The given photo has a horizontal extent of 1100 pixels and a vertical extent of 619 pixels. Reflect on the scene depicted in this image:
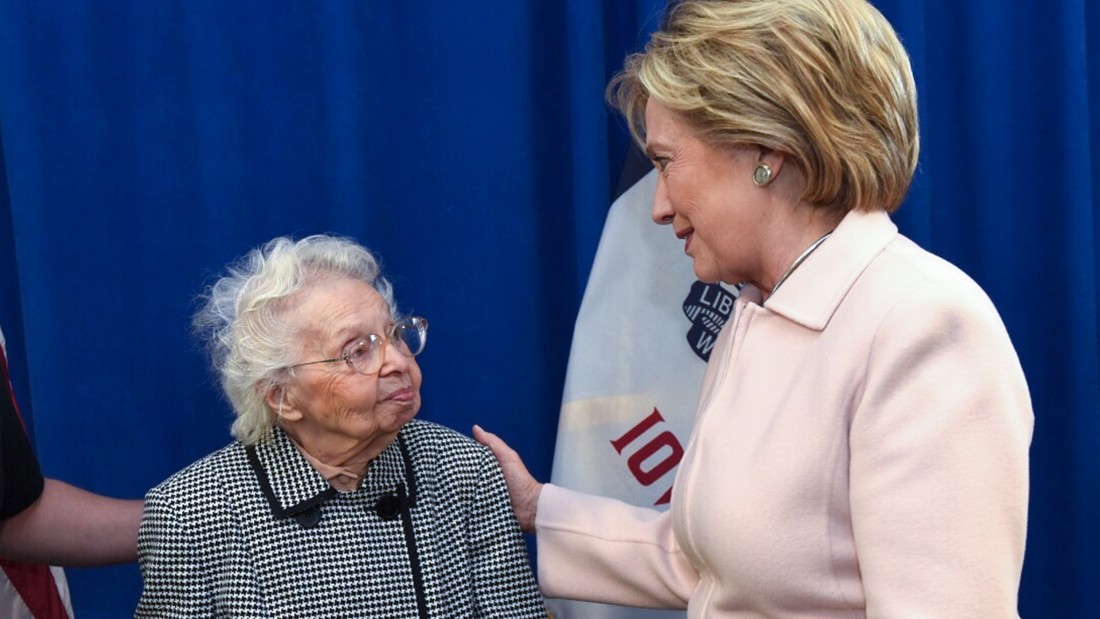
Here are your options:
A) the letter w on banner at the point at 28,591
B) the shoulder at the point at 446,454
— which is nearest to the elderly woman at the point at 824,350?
the shoulder at the point at 446,454

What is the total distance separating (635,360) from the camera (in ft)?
8.50

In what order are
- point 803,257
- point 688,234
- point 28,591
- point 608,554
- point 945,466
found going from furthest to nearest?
point 28,591
point 608,554
point 688,234
point 803,257
point 945,466

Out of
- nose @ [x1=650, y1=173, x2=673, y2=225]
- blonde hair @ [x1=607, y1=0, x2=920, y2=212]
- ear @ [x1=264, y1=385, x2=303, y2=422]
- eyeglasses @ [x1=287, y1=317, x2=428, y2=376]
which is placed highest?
blonde hair @ [x1=607, y1=0, x2=920, y2=212]

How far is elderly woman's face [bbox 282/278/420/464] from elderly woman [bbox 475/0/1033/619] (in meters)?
0.65

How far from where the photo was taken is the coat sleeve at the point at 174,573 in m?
2.19

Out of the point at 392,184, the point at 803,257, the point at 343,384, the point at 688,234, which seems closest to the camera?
the point at 803,257

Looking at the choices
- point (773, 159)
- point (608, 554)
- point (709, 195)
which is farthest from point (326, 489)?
point (773, 159)

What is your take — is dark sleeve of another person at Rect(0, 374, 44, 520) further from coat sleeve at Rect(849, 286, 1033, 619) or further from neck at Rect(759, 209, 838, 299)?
coat sleeve at Rect(849, 286, 1033, 619)

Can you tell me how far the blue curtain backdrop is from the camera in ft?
8.82

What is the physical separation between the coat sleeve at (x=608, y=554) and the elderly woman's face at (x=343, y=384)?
0.32 metres

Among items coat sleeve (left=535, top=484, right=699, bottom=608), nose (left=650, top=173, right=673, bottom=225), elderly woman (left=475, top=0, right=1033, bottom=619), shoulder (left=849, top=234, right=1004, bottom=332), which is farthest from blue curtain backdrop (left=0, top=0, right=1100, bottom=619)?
shoulder (left=849, top=234, right=1004, bottom=332)

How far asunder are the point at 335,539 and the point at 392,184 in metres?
0.88

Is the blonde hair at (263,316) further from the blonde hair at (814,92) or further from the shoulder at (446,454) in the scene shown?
the blonde hair at (814,92)

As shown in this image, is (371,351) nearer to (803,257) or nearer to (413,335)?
(413,335)
